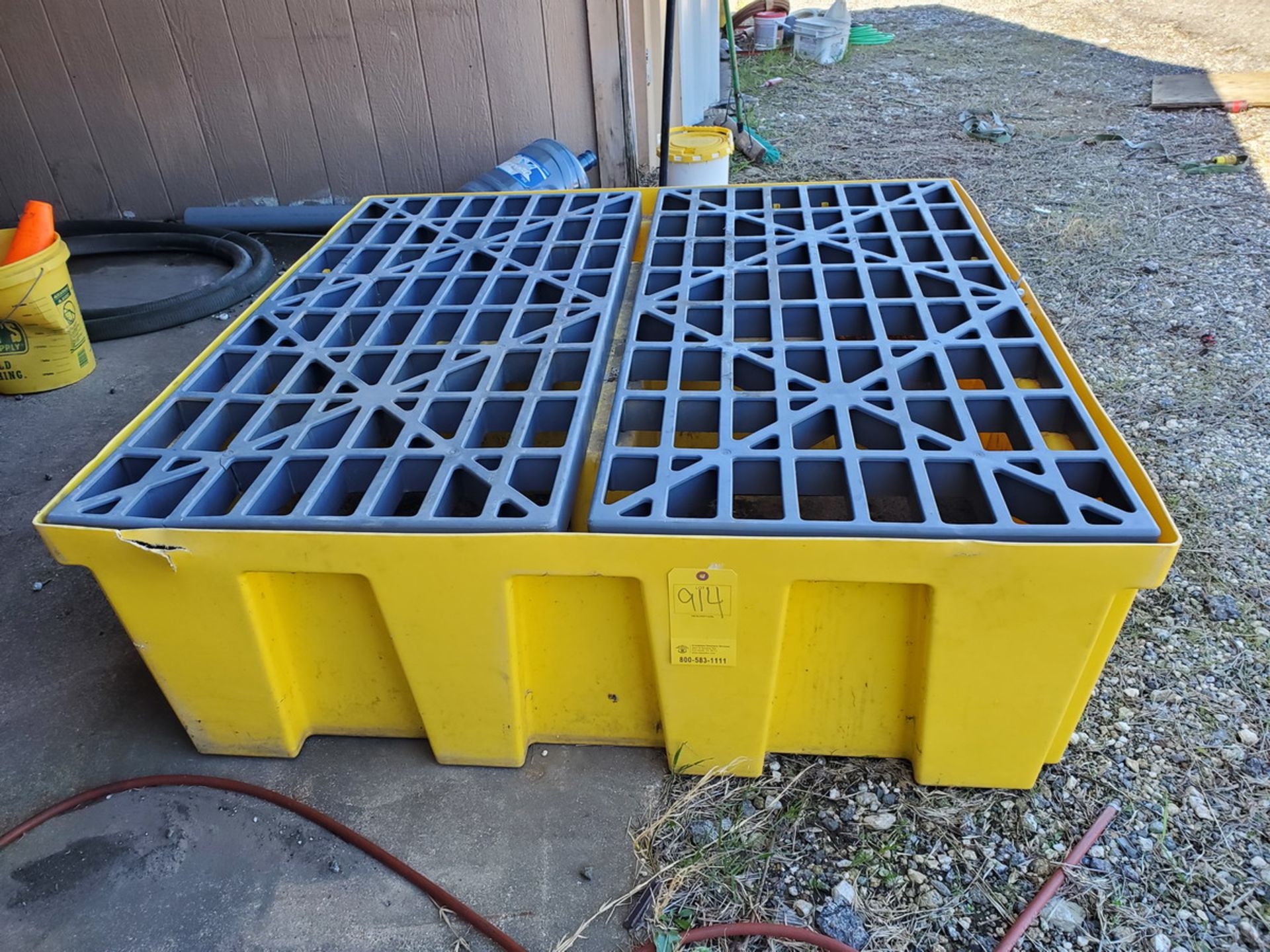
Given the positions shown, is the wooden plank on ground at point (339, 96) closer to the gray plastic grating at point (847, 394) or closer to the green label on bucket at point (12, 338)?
the green label on bucket at point (12, 338)

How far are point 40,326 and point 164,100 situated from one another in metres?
1.73

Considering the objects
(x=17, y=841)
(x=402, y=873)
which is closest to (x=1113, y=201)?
(x=402, y=873)

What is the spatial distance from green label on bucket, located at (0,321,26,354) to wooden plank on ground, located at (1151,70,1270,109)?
640 centimetres

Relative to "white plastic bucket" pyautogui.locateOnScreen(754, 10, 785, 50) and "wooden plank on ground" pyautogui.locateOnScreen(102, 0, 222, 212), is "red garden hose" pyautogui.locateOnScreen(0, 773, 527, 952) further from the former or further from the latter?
"white plastic bucket" pyautogui.locateOnScreen(754, 10, 785, 50)

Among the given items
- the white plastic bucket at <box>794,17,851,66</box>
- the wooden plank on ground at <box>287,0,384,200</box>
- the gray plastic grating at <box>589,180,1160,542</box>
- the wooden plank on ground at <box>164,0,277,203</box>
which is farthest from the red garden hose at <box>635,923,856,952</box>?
the white plastic bucket at <box>794,17,851,66</box>

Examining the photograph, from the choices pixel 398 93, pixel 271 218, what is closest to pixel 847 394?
pixel 398 93

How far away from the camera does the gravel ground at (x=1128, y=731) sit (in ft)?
4.60

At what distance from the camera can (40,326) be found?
3.04 meters

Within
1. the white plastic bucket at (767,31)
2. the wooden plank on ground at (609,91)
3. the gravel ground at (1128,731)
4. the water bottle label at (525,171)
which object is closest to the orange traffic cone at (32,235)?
the water bottle label at (525,171)

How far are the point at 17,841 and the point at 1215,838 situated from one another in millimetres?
2107

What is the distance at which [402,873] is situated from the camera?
1.48m

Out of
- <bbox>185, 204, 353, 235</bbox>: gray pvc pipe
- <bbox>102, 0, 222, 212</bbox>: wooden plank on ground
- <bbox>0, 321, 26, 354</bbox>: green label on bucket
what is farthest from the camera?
<bbox>185, 204, 353, 235</bbox>: gray pvc pipe

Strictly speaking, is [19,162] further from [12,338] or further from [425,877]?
[425,877]

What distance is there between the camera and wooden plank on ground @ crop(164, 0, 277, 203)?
397 centimetres
